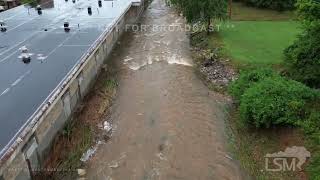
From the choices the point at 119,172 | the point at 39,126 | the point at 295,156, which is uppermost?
the point at 39,126

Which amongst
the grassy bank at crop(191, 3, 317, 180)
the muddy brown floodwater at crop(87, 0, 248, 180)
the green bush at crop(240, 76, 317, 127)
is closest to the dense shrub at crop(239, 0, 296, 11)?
the grassy bank at crop(191, 3, 317, 180)

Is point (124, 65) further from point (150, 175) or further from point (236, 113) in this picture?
point (150, 175)

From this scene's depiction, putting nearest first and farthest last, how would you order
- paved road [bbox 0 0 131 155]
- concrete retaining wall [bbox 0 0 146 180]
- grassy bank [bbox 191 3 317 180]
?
concrete retaining wall [bbox 0 0 146 180], grassy bank [bbox 191 3 317 180], paved road [bbox 0 0 131 155]

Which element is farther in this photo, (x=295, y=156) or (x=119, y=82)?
(x=119, y=82)

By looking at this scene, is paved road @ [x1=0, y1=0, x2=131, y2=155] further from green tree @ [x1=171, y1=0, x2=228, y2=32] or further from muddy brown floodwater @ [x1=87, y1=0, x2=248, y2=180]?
green tree @ [x1=171, y1=0, x2=228, y2=32]

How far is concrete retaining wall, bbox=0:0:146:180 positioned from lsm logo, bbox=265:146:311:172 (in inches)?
349

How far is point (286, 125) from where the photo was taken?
47.5 ft

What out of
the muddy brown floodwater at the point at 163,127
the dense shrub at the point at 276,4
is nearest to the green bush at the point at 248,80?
the muddy brown floodwater at the point at 163,127

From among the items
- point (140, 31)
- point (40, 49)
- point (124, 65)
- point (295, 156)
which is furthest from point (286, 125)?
point (140, 31)

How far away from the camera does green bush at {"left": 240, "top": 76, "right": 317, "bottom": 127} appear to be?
14.4m

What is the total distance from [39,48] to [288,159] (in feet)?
53.3

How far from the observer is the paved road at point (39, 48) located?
15359 mm

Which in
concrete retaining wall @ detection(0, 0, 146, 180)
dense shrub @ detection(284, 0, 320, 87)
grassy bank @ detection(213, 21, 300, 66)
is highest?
dense shrub @ detection(284, 0, 320, 87)

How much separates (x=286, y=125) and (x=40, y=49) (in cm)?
1534
